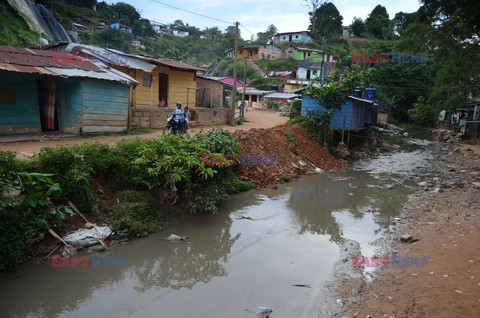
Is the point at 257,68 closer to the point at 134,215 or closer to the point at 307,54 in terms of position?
the point at 307,54

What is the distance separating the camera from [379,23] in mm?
58562

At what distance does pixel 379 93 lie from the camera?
39.5m

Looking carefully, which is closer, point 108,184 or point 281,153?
point 108,184

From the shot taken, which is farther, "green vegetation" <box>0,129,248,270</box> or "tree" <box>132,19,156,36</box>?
"tree" <box>132,19,156,36</box>

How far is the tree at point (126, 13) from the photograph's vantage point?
175 ft

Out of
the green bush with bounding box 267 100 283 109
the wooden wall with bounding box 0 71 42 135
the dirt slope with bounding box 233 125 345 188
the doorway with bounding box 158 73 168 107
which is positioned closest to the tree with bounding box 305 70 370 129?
the dirt slope with bounding box 233 125 345 188

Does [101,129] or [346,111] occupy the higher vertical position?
[346,111]

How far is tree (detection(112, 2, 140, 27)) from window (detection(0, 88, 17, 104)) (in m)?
47.1

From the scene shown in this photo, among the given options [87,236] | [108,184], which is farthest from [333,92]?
[87,236]

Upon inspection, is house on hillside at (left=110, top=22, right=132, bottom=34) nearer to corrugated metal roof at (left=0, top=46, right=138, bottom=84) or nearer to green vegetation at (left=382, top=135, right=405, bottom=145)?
corrugated metal roof at (left=0, top=46, right=138, bottom=84)

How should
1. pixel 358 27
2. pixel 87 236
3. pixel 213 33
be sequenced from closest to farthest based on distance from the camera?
pixel 87 236, pixel 358 27, pixel 213 33

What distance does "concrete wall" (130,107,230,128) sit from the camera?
1542cm

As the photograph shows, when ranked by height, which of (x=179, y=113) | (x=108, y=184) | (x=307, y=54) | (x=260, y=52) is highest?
(x=260, y=52)

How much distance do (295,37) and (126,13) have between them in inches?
1281
